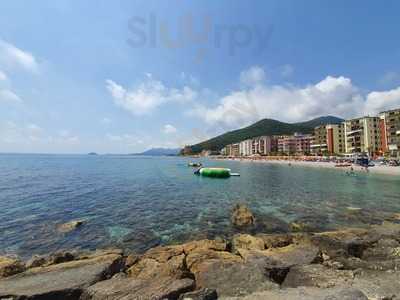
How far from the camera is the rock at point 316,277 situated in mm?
6448

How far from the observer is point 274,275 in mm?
7570

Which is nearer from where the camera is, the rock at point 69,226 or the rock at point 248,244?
the rock at point 248,244

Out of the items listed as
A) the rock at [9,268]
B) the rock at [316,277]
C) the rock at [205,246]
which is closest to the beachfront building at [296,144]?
the rock at [205,246]

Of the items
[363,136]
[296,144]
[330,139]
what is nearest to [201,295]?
[363,136]

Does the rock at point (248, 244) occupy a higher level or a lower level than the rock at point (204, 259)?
lower

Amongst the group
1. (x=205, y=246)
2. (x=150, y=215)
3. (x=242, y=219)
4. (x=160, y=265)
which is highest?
(x=160, y=265)

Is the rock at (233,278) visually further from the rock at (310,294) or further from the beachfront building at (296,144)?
the beachfront building at (296,144)

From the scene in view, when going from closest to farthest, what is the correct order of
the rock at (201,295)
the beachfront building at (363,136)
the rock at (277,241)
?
the rock at (201,295) < the rock at (277,241) < the beachfront building at (363,136)

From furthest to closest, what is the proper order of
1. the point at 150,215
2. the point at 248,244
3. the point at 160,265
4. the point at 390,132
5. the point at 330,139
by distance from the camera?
1. the point at 330,139
2. the point at 390,132
3. the point at 150,215
4. the point at 248,244
5. the point at 160,265

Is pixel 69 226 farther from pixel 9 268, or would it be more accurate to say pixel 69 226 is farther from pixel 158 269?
pixel 158 269

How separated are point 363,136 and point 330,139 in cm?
1943

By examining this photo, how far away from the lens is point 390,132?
298 ft

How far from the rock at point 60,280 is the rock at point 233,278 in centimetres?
358

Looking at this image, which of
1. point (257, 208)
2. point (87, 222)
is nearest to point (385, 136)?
point (257, 208)
